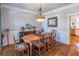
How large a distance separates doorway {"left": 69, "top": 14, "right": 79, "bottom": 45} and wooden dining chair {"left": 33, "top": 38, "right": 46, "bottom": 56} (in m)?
0.60

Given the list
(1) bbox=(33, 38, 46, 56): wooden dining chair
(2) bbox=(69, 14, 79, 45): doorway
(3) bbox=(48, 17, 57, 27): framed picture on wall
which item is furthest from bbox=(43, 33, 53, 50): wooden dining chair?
(2) bbox=(69, 14, 79, 45): doorway

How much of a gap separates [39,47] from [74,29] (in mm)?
830

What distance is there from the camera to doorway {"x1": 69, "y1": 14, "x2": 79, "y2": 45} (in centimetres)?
174

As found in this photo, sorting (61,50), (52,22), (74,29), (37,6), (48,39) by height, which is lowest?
(61,50)

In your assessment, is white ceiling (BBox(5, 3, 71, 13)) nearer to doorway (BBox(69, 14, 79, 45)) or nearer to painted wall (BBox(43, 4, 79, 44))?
painted wall (BBox(43, 4, 79, 44))

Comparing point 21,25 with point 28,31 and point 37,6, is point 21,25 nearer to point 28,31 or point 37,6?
point 28,31

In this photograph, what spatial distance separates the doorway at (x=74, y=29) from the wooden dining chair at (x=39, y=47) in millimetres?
595

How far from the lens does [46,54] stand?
70.3 inches

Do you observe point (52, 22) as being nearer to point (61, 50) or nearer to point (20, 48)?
point (61, 50)

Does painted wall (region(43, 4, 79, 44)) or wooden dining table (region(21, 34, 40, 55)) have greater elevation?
painted wall (region(43, 4, 79, 44))

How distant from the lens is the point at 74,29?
1.79 m

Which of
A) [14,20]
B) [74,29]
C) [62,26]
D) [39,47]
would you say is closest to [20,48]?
[39,47]

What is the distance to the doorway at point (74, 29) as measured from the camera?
174cm

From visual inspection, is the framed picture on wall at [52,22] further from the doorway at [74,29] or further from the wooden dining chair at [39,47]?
the wooden dining chair at [39,47]
